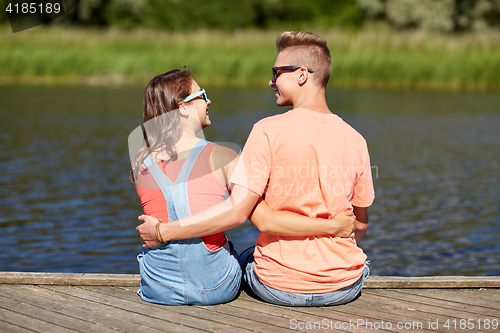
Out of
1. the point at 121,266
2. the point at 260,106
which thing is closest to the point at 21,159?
the point at 121,266

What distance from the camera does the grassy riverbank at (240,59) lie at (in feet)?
73.8

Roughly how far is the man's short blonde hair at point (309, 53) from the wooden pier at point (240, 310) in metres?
1.05

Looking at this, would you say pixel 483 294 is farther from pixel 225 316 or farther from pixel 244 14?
pixel 244 14

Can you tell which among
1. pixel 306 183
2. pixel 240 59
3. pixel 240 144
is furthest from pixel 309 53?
pixel 240 59

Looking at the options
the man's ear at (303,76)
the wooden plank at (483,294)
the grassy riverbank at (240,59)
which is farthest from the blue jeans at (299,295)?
the grassy riverbank at (240,59)

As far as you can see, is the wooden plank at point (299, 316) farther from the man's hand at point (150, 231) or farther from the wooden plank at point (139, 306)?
the man's hand at point (150, 231)

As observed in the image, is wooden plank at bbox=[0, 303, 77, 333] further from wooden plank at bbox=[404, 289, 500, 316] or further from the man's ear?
wooden plank at bbox=[404, 289, 500, 316]

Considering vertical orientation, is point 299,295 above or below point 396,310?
above

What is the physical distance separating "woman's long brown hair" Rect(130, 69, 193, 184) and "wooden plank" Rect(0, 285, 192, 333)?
0.72 metres

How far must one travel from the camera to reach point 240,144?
1145 centimetres

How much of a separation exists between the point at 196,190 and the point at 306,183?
0.49 metres

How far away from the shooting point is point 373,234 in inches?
268

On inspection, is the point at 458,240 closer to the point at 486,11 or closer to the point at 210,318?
the point at 210,318

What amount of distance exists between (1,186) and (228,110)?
853 centimetres
